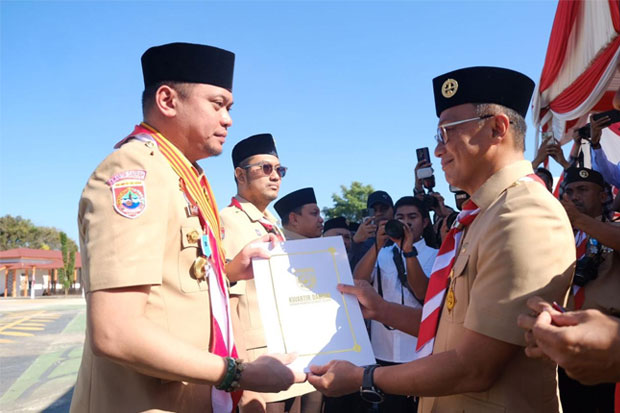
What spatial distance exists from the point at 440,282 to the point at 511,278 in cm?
51

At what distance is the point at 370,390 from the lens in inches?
83.0

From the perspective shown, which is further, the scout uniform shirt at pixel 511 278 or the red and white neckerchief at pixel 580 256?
the red and white neckerchief at pixel 580 256

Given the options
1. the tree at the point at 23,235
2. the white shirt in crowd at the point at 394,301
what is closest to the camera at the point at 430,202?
the white shirt in crowd at the point at 394,301

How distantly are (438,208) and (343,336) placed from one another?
3.38m

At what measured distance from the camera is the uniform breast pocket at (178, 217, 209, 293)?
1.84 m

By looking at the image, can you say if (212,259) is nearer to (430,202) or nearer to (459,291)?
(459,291)

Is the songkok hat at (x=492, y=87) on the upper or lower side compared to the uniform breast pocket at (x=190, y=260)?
upper

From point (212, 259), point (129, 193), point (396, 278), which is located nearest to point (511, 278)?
point (212, 259)

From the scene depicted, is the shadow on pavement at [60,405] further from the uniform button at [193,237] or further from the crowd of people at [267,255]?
the uniform button at [193,237]

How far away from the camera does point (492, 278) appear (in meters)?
1.75

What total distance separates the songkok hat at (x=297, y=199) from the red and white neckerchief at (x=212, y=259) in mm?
3258

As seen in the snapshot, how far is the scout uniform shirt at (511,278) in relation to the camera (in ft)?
5.58

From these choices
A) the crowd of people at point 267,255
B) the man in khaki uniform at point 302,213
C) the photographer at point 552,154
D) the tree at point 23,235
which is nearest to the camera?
the crowd of people at point 267,255

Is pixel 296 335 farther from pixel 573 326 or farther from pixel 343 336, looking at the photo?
pixel 573 326
